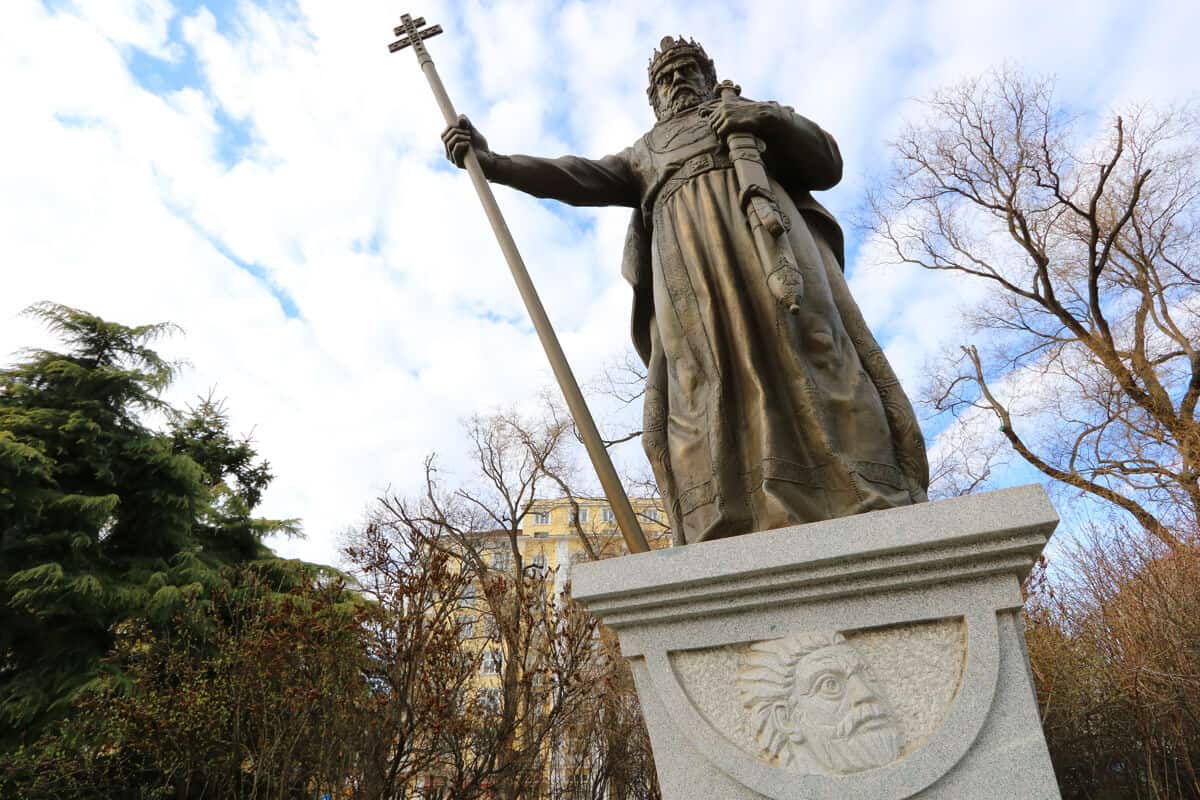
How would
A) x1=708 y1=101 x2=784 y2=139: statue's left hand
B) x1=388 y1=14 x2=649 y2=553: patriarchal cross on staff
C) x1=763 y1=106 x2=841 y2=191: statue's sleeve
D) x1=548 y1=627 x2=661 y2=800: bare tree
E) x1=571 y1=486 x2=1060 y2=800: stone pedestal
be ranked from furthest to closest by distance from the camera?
x1=548 y1=627 x2=661 y2=800: bare tree < x1=763 y1=106 x2=841 y2=191: statue's sleeve < x1=708 y1=101 x2=784 y2=139: statue's left hand < x1=388 y1=14 x2=649 y2=553: patriarchal cross on staff < x1=571 y1=486 x2=1060 y2=800: stone pedestal

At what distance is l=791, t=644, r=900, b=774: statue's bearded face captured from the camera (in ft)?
5.06

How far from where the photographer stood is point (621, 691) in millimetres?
10688

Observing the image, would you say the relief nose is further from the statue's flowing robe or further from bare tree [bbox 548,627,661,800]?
bare tree [bbox 548,627,661,800]

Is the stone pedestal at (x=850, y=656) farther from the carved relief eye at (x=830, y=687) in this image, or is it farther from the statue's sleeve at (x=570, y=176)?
the statue's sleeve at (x=570, y=176)

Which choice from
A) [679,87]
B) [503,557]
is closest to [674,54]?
[679,87]

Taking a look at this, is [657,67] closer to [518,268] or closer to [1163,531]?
[518,268]

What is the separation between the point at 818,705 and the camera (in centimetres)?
159

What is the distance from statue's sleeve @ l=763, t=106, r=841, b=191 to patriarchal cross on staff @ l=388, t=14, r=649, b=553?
997 millimetres

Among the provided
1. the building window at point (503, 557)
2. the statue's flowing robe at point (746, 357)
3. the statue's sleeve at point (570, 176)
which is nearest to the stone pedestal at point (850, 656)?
the statue's flowing robe at point (746, 357)

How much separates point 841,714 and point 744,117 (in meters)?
1.92

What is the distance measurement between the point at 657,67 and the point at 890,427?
1836 mm

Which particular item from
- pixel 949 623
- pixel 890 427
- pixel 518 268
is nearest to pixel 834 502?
pixel 890 427

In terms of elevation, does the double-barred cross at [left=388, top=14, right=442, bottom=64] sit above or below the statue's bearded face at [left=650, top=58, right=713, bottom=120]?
above

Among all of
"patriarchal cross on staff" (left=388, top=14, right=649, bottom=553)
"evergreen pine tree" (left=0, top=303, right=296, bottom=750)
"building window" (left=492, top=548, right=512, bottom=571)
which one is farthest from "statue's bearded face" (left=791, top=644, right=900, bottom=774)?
"building window" (left=492, top=548, right=512, bottom=571)
